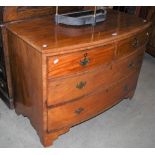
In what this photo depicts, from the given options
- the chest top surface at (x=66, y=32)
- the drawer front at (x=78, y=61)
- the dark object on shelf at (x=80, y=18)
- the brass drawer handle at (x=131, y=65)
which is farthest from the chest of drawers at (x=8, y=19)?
the brass drawer handle at (x=131, y=65)

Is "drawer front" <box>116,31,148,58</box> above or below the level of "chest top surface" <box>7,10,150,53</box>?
below

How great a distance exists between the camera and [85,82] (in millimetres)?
1545

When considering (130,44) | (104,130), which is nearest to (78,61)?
(130,44)

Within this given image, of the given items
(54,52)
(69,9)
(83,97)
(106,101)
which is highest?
(69,9)

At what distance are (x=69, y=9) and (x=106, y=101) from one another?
32.1 inches

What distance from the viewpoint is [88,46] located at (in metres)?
1.38

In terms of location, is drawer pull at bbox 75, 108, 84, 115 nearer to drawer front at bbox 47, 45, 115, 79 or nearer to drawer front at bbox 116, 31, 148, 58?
drawer front at bbox 47, 45, 115, 79

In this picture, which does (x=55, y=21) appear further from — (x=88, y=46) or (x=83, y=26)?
(x=88, y=46)

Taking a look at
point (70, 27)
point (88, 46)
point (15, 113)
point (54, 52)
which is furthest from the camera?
point (15, 113)

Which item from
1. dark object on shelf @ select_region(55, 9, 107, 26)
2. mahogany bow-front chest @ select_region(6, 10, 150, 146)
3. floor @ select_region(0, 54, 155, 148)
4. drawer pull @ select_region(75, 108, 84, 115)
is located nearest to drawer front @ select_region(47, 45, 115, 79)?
mahogany bow-front chest @ select_region(6, 10, 150, 146)

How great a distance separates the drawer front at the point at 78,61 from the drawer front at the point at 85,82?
54mm

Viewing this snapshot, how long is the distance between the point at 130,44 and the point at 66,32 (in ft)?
1.70

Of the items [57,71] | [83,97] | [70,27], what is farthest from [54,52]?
[83,97]

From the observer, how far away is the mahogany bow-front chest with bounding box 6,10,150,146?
135cm
